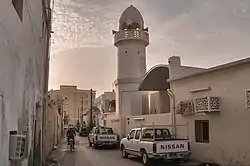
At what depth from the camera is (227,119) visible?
1467 cm

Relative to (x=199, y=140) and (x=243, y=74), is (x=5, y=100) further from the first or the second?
(x=199, y=140)

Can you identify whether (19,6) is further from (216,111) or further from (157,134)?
(157,134)

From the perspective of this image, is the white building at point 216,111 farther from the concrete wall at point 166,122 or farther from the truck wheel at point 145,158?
the truck wheel at point 145,158

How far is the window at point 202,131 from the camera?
16.3 metres

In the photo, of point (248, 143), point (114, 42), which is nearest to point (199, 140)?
point (248, 143)

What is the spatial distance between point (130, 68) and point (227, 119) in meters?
18.3

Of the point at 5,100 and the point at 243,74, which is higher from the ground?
the point at 243,74

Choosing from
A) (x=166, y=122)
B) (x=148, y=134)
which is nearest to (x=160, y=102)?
(x=166, y=122)

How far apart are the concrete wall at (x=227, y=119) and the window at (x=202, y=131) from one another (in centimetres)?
23

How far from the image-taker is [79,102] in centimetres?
10900

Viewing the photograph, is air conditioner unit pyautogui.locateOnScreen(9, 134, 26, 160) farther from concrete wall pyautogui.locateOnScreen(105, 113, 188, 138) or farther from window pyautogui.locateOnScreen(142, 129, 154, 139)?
concrete wall pyautogui.locateOnScreen(105, 113, 188, 138)

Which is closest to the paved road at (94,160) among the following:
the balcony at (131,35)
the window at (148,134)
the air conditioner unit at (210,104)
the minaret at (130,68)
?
the window at (148,134)

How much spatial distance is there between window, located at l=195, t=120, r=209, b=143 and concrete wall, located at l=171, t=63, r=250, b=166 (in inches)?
9.2

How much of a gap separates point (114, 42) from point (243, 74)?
70.1 feet
